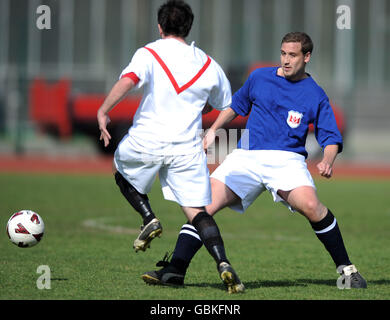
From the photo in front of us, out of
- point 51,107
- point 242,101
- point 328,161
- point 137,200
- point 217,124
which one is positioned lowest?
point 51,107

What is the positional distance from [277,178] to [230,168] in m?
0.44

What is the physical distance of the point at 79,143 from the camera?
27672mm

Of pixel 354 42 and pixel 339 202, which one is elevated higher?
pixel 354 42

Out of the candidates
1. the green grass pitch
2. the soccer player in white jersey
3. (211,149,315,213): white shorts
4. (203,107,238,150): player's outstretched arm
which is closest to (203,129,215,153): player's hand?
(203,107,238,150): player's outstretched arm

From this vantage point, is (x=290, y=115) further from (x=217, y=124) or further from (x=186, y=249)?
(x=186, y=249)

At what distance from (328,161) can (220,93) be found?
1009mm

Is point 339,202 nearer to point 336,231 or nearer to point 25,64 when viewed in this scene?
point 336,231

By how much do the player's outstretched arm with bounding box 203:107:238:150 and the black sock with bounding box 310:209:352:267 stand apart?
108 cm

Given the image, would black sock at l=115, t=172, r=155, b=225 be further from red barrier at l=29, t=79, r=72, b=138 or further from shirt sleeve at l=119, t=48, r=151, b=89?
red barrier at l=29, t=79, r=72, b=138

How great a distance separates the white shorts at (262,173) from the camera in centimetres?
637

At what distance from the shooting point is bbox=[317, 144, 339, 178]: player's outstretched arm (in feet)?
20.3

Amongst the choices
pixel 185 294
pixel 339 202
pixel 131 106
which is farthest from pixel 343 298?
pixel 131 106

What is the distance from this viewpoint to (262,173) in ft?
21.2

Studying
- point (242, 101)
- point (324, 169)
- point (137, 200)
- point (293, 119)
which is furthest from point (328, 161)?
point (137, 200)
